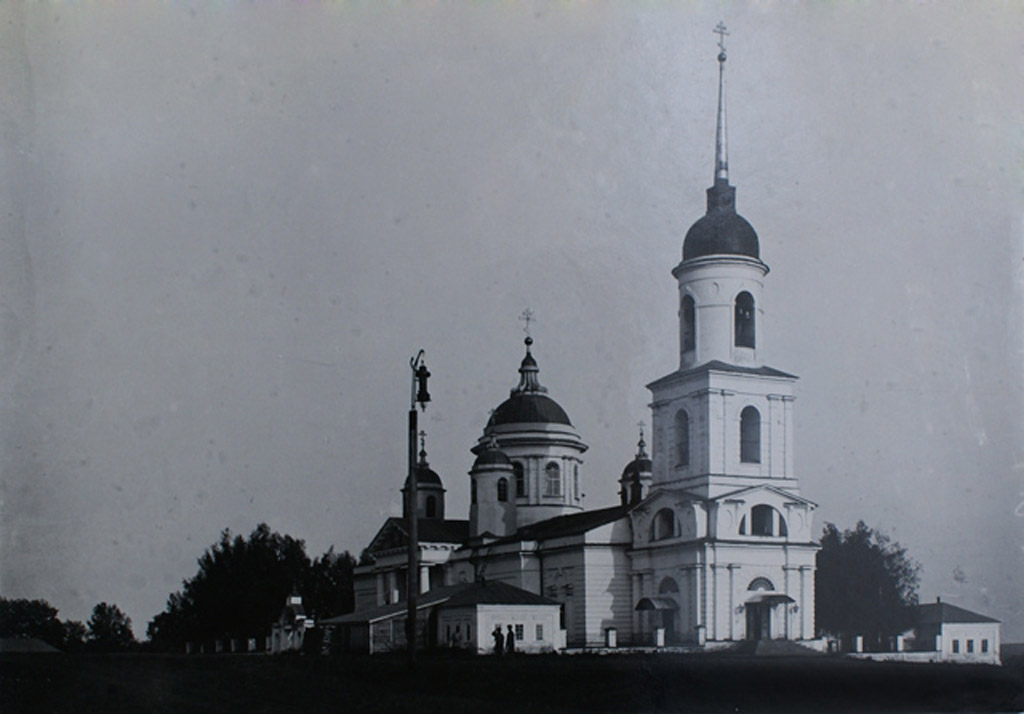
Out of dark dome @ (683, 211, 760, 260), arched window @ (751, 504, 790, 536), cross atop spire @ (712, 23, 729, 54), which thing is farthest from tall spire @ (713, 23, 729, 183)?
arched window @ (751, 504, 790, 536)

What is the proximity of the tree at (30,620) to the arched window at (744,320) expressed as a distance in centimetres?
1544

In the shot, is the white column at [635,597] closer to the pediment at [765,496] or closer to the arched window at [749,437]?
the pediment at [765,496]

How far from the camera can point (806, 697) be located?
1777 centimetres

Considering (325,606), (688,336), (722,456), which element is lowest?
(325,606)

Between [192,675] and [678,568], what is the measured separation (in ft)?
55.8

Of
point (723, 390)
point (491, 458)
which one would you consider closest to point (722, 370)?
point (723, 390)

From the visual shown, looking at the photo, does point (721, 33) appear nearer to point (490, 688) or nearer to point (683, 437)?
point (490, 688)

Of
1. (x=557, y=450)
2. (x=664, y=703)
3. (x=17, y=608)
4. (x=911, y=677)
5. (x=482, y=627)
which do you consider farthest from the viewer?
(x=557, y=450)

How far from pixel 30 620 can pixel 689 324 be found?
51.6 ft

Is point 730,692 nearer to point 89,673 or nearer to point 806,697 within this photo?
point 806,697

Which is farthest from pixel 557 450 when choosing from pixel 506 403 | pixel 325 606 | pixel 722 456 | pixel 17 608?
pixel 17 608

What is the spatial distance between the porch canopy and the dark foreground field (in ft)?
41.1

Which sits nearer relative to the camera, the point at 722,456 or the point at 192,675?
the point at 192,675

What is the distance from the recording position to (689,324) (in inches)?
1266
